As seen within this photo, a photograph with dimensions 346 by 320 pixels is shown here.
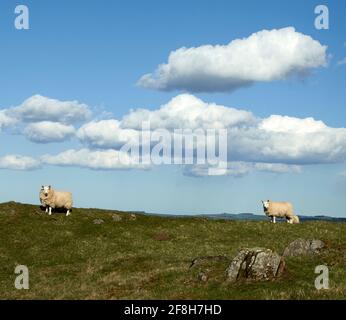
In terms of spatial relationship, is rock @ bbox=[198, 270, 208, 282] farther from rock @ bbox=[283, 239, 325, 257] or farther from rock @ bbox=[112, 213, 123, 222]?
rock @ bbox=[112, 213, 123, 222]

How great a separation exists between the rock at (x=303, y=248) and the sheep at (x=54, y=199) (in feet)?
103

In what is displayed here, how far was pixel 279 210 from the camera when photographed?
66875mm

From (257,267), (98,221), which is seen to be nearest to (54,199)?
(98,221)

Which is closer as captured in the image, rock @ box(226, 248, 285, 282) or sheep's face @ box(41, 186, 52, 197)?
rock @ box(226, 248, 285, 282)

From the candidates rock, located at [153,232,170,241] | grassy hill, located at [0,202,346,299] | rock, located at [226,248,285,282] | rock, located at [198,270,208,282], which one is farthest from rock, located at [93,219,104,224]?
rock, located at [226,248,285,282]

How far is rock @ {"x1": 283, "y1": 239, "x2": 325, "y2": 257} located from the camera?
3988cm

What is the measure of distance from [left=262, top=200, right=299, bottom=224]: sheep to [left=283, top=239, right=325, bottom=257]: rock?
2569 cm

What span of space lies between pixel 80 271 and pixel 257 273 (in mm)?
17139

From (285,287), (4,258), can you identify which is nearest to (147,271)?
(285,287)

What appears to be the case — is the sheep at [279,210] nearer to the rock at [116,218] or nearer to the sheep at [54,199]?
the rock at [116,218]

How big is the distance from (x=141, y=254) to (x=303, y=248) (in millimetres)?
15001

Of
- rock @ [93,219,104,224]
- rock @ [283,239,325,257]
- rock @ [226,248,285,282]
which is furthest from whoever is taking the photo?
rock @ [93,219,104,224]

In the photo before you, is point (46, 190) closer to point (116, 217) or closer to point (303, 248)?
point (116, 217)
